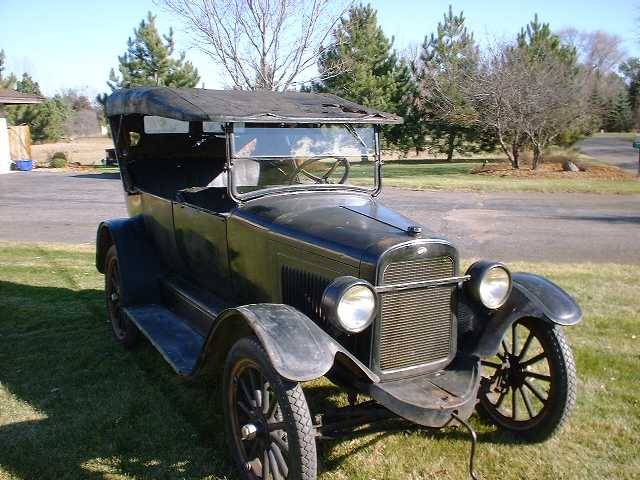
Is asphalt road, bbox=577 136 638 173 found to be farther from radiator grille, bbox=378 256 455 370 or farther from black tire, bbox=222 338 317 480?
black tire, bbox=222 338 317 480

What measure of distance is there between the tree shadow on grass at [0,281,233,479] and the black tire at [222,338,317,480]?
27 centimetres

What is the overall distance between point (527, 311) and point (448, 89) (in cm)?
2288

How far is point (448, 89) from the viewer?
2488cm

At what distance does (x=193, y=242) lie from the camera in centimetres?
462

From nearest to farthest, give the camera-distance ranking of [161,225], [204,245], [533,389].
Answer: [533,389]
[204,245]
[161,225]

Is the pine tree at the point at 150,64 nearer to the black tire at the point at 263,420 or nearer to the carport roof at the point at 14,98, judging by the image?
the carport roof at the point at 14,98

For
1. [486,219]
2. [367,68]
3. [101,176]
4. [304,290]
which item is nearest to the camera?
[304,290]

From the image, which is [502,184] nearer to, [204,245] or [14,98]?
[204,245]

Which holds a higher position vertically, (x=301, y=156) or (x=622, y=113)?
(x=622, y=113)

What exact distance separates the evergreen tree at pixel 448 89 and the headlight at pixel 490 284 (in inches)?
826

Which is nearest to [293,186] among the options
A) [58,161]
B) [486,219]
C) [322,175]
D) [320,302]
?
[322,175]

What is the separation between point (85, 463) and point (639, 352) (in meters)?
4.23

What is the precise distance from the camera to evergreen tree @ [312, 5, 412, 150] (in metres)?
22.9

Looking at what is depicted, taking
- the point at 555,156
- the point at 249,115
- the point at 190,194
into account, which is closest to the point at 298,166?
the point at 249,115
